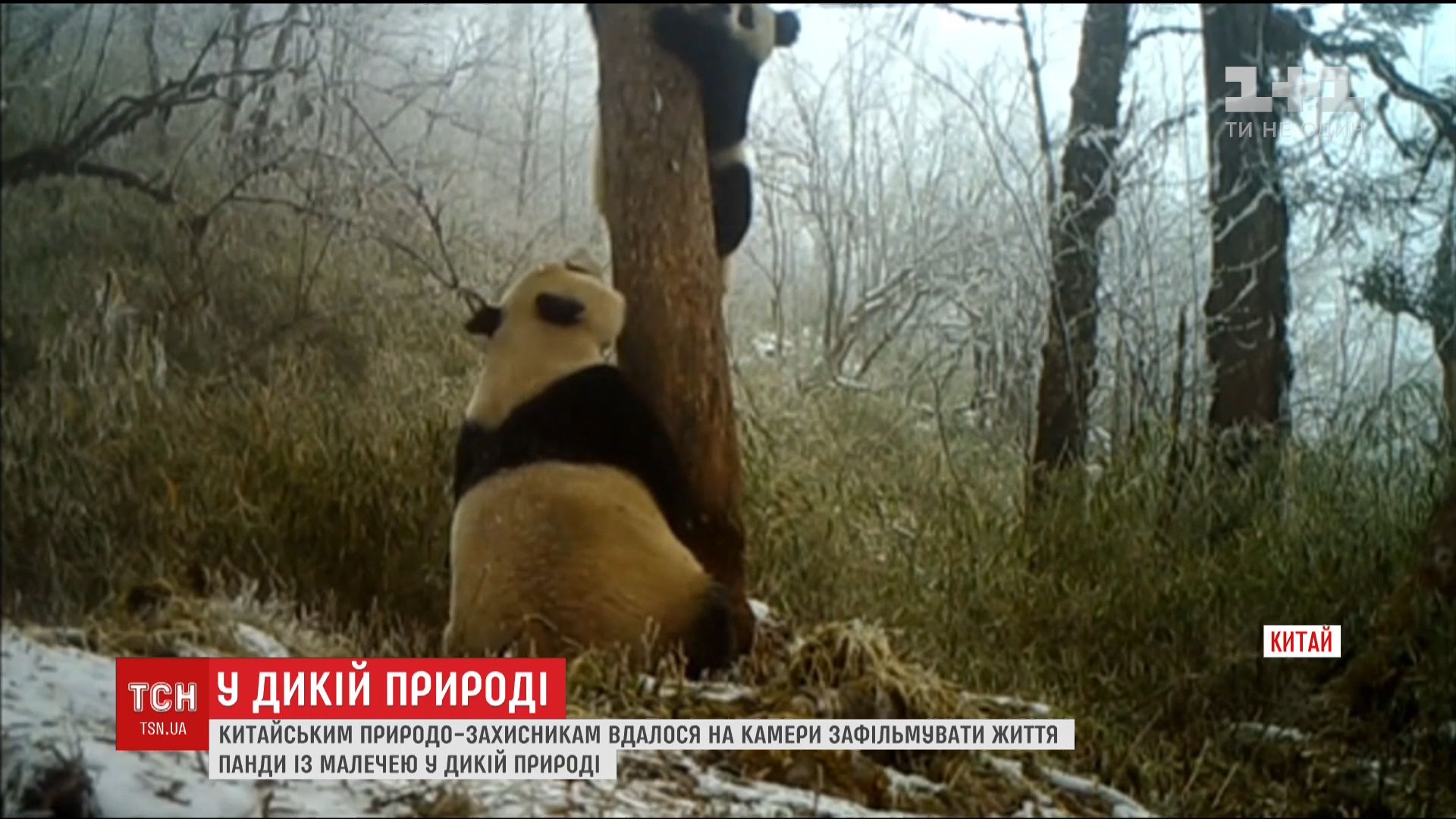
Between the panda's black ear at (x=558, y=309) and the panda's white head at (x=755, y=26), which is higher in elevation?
the panda's white head at (x=755, y=26)

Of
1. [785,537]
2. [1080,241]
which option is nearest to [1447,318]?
[1080,241]

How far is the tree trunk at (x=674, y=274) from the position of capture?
2.04 m

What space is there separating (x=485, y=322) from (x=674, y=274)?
0.81ft

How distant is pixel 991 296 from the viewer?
214 cm

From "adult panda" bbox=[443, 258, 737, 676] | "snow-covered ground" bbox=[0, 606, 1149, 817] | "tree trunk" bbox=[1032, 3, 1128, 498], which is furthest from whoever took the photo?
"tree trunk" bbox=[1032, 3, 1128, 498]

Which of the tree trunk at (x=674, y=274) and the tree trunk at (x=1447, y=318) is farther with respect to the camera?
the tree trunk at (x=1447, y=318)

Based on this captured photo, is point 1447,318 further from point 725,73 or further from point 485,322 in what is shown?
point 485,322

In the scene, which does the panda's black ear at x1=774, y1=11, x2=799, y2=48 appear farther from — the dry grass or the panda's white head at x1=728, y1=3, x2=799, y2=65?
the dry grass

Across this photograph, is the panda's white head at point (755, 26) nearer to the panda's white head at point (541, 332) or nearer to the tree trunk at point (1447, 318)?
the panda's white head at point (541, 332)

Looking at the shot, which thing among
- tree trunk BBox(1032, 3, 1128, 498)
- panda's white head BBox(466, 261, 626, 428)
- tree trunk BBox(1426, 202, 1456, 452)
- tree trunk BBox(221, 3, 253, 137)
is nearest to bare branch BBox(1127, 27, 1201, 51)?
tree trunk BBox(1032, 3, 1128, 498)

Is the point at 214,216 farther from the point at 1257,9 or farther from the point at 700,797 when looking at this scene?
the point at 1257,9

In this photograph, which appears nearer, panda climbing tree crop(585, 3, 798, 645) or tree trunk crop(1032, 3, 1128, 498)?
panda climbing tree crop(585, 3, 798, 645)

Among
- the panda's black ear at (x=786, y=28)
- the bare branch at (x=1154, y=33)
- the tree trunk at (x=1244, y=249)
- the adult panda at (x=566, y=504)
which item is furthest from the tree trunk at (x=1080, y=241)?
the adult panda at (x=566, y=504)

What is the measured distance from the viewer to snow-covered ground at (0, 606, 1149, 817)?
1811 mm
